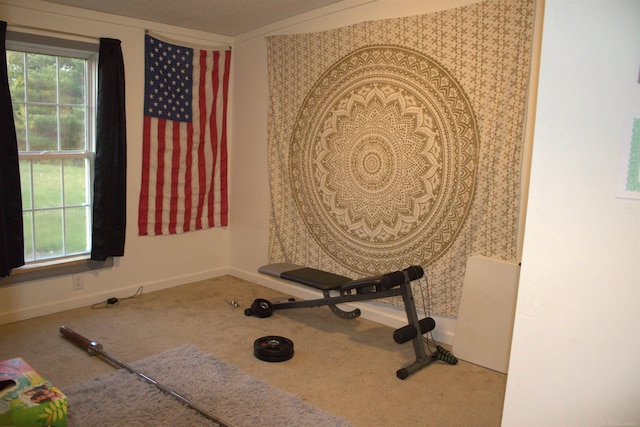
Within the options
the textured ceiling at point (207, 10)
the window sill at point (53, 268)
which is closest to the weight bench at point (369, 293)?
the window sill at point (53, 268)

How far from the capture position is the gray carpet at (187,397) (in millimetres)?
2385

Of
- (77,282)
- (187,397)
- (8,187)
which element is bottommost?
(187,397)

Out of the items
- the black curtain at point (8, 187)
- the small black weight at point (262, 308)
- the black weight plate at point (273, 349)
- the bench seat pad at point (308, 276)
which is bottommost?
the black weight plate at point (273, 349)

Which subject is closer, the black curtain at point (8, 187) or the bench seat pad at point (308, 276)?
the black curtain at point (8, 187)

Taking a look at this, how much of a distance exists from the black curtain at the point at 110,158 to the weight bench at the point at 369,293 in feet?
4.32

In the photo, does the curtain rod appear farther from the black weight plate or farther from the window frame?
the black weight plate

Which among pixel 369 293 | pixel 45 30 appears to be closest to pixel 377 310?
pixel 369 293

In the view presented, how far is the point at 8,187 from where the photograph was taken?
3.40 metres

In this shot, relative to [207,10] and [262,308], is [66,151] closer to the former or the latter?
[207,10]

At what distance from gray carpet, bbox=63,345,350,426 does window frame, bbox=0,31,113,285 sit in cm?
138

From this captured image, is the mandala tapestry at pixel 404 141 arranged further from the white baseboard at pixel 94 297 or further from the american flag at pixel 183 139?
the white baseboard at pixel 94 297

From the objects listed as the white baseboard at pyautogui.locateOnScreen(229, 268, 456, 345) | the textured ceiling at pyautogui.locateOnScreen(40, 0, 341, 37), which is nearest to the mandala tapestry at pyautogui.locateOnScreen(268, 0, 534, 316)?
the white baseboard at pyautogui.locateOnScreen(229, 268, 456, 345)

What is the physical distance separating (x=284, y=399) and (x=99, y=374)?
113 centimetres

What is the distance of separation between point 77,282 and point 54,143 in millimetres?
1130
